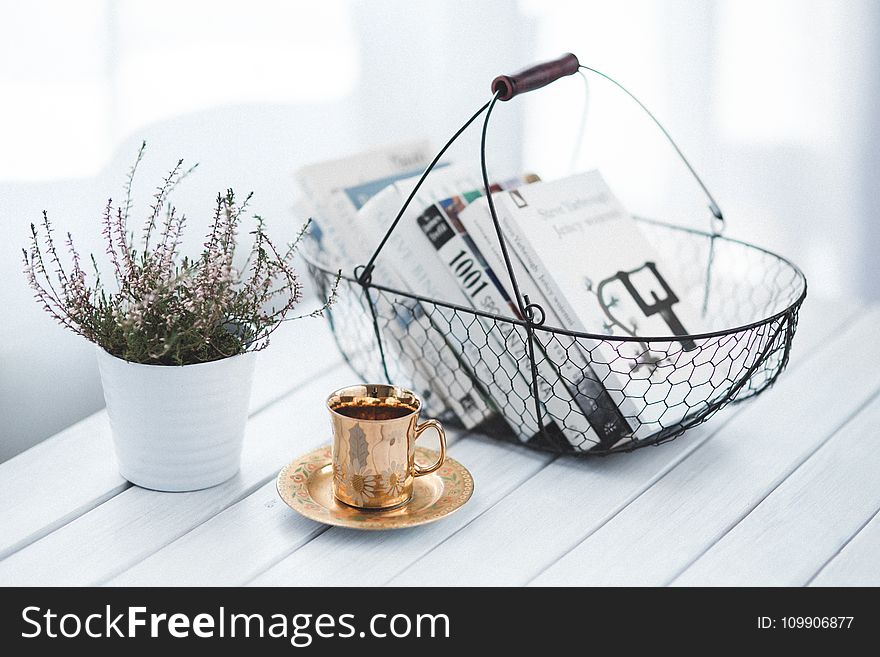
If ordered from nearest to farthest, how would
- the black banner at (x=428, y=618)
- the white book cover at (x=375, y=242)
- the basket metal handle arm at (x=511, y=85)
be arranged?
the black banner at (x=428, y=618) < the basket metal handle arm at (x=511, y=85) < the white book cover at (x=375, y=242)

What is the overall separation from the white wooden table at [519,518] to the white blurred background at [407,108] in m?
0.21

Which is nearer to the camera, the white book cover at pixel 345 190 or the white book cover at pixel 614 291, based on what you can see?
the white book cover at pixel 614 291

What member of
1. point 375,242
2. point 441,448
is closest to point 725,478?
point 441,448

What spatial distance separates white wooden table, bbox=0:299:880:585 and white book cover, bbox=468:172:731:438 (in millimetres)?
65

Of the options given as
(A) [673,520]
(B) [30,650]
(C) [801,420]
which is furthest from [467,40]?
(B) [30,650]

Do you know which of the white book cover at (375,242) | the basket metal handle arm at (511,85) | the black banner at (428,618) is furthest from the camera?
the white book cover at (375,242)

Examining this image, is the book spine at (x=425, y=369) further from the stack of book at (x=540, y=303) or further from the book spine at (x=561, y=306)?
the book spine at (x=561, y=306)

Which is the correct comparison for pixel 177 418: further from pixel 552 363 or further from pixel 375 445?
pixel 552 363

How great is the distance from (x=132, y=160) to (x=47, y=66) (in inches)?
4.9

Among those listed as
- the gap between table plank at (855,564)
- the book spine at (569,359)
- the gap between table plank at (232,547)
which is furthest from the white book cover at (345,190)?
the gap between table plank at (855,564)

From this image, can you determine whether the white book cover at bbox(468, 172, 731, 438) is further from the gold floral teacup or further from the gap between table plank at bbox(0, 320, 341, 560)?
the gap between table plank at bbox(0, 320, 341, 560)

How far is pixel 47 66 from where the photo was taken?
34.0 inches

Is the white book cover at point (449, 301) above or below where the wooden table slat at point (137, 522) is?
above

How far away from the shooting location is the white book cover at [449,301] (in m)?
0.82
